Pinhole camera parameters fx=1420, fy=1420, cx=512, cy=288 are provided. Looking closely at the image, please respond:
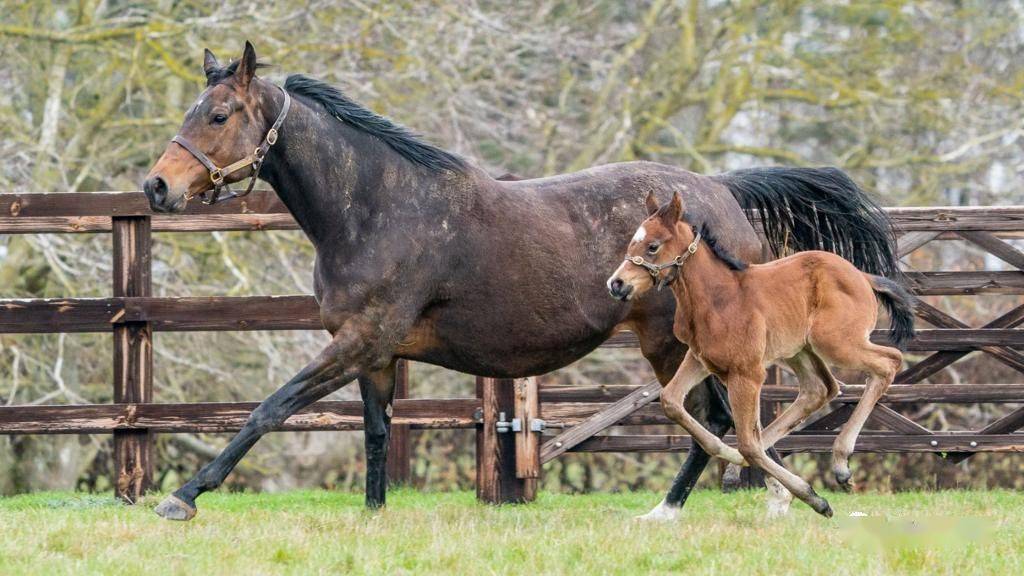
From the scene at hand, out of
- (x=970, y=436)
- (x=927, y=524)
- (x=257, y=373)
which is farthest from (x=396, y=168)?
(x=257, y=373)

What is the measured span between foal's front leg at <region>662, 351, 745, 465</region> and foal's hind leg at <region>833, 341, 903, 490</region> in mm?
501

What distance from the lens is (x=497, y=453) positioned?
29.3ft

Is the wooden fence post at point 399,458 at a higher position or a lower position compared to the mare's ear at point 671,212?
lower

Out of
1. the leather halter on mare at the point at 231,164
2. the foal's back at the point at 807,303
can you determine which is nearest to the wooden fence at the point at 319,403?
the leather halter on mare at the point at 231,164

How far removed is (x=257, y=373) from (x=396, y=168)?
25.6 feet

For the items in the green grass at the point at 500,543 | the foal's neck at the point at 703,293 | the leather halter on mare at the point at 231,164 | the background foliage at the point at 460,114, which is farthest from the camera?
the background foliage at the point at 460,114

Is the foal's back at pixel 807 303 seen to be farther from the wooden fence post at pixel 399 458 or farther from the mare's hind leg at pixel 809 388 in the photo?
the wooden fence post at pixel 399 458

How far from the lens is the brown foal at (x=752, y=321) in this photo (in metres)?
6.81

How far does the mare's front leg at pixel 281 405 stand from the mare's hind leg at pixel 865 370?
2366 millimetres

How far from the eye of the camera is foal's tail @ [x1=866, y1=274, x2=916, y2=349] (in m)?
7.32

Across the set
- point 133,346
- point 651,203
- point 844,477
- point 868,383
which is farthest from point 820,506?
point 133,346

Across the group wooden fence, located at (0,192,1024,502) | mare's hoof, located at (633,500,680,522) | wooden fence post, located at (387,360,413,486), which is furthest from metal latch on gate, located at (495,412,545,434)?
mare's hoof, located at (633,500,680,522)

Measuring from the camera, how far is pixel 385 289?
7.00 m

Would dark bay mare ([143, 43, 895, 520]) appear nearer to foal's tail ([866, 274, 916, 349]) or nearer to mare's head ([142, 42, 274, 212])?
mare's head ([142, 42, 274, 212])
